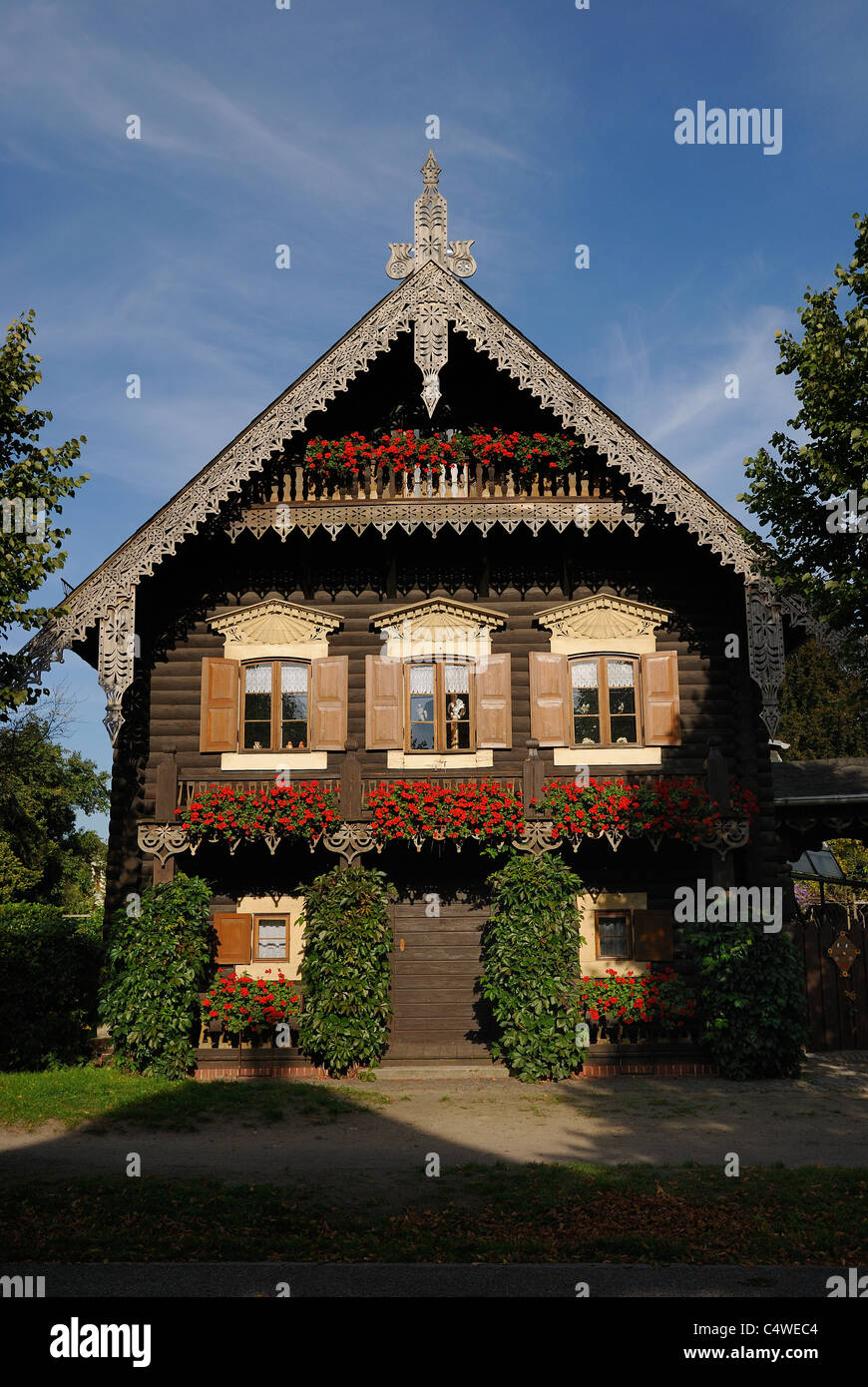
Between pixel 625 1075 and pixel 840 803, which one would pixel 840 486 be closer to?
pixel 840 803

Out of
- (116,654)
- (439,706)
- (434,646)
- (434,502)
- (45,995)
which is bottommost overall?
(45,995)

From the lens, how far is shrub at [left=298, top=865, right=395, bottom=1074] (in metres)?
14.8

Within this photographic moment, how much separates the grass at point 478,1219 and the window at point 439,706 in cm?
836

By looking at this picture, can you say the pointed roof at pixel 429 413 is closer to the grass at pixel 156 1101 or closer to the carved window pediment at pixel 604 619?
the carved window pediment at pixel 604 619

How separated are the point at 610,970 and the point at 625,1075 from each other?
1.65 meters

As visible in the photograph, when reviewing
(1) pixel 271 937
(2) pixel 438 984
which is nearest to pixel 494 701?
(2) pixel 438 984

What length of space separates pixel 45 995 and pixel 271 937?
148 inches

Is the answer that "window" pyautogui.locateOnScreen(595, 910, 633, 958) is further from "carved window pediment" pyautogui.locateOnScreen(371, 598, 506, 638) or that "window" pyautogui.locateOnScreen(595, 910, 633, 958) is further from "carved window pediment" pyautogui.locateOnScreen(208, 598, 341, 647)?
"carved window pediment" pyautogui.locateOnScreen(208, 598, 341, 647)

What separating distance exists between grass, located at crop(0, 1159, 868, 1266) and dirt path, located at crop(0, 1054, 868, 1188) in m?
0.72

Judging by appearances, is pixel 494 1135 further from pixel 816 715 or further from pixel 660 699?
pixel 816 715

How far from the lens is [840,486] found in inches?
490

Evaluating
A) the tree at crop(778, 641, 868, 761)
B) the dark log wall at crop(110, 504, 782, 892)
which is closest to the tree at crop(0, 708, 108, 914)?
the dark log wall at crop(110, 504, 782, 892)

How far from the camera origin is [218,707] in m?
17.2

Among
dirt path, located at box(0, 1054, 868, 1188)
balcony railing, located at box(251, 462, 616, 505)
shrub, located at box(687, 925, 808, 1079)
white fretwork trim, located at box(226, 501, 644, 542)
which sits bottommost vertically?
dirt path, located at box(0, 1054, 868, 1188)
